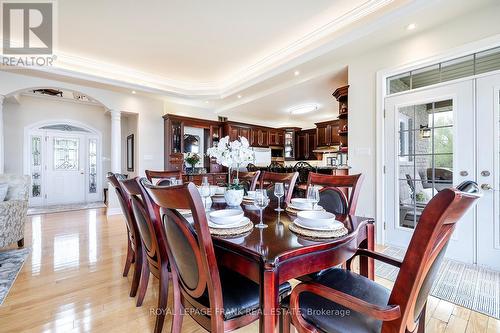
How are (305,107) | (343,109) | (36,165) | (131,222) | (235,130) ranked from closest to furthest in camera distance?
(131,222) → (343,109) → (305,107) → (36,165) → (235,130)

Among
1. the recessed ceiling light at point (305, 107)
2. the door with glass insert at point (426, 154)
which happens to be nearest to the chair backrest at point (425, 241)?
the door with glass insert at point (426, 154)

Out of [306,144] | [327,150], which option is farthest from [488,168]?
[306,144]

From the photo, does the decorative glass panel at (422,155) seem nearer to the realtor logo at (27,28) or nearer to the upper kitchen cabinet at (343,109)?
the upper kitchen cabinet at (343,109)

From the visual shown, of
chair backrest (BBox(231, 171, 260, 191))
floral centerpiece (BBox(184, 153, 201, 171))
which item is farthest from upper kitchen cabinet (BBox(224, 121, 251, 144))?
chair backrest (BBox(231, 171, 260, 191))

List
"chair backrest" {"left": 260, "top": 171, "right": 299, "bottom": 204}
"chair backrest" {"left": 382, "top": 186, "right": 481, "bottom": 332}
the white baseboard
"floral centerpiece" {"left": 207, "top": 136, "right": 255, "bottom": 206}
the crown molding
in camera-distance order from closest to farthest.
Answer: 1. "chair backrest" {"left": 382, "top": 186, "right": 481, "bottom": 332}
2. "floral centerpiece" {"left": 207, "top": 136, "right": 255, "bottom": 206}
3. "chair backrest" {"left": 260, "top": 171, "right": 299, "bottom": 204}
4. the crown molding
5. the white baseboard

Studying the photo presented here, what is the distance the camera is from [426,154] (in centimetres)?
271

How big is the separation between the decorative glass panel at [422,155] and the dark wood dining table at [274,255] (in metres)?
2.05

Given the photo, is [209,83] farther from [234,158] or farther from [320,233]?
[320,233]

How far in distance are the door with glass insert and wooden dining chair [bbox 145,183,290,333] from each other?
2.06 metres

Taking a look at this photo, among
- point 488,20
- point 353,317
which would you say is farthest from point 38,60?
point 488,20

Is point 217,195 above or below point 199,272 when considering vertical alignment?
above

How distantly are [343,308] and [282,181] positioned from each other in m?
1.33

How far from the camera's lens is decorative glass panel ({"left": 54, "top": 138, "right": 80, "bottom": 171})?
645cm

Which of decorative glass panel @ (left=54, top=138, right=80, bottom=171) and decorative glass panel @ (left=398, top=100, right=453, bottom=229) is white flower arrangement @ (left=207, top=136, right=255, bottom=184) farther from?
decorative glass panel @ (left=54, top=138, right=80, bottom=171)
